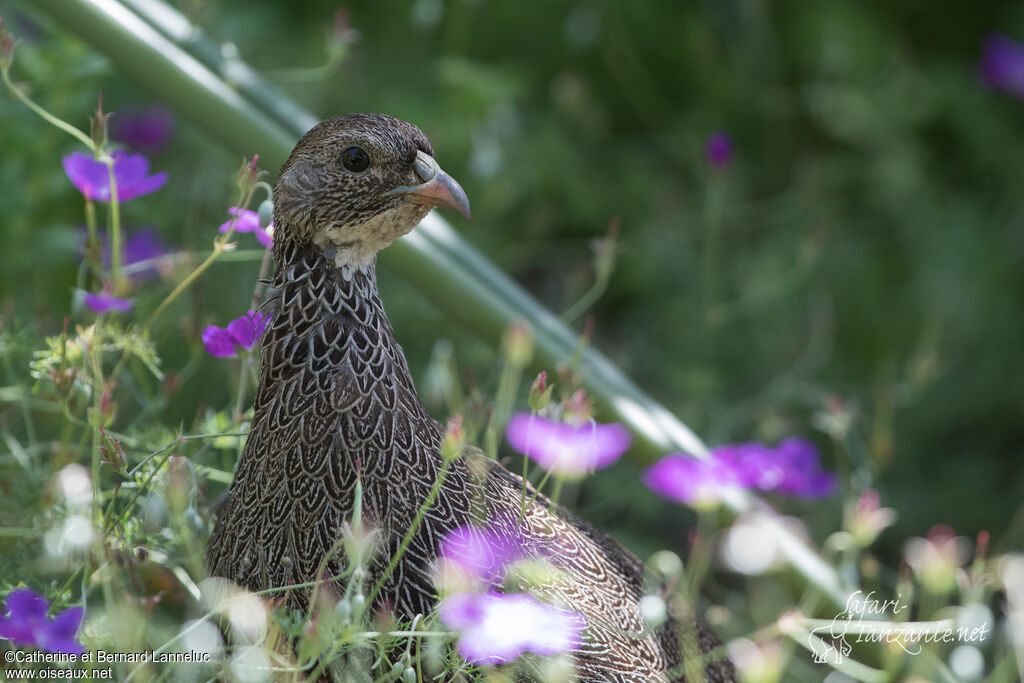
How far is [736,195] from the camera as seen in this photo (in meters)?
3.54

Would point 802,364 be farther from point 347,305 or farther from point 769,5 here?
point 347,305

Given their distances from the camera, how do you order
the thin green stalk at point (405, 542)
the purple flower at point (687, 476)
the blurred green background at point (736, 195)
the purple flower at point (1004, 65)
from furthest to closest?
the purple flower at point (1004, 65) < the blurred green background at point (736, 195) < the purple flower at point (687, 476) < the thin green stalk at point (405, 542)

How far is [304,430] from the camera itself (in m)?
1.47

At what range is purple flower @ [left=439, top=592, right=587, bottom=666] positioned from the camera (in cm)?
120

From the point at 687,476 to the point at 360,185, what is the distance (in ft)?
2.45

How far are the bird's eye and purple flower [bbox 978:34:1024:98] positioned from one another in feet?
8.54

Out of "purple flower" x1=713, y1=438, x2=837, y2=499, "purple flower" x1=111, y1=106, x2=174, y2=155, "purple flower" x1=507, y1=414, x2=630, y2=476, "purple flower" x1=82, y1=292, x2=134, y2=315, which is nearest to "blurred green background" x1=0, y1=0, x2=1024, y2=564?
"purple flower" x1=111, y1=106, x2=174, y2=155

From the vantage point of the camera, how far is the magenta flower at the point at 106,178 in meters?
1.65

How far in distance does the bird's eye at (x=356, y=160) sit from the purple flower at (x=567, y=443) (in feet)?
1.27

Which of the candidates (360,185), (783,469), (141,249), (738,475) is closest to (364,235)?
(360,185)

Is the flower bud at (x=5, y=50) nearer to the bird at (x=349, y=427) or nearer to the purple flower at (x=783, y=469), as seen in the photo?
the bird at (x=349, y=427)

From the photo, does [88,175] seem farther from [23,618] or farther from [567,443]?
[567,443]

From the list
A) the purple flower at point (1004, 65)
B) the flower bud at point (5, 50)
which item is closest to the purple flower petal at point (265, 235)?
the flower bud at point (5, 50)

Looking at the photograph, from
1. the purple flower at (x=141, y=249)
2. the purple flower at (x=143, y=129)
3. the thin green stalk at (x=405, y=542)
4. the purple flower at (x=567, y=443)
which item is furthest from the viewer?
the purple flower at (x=143, y=129)
